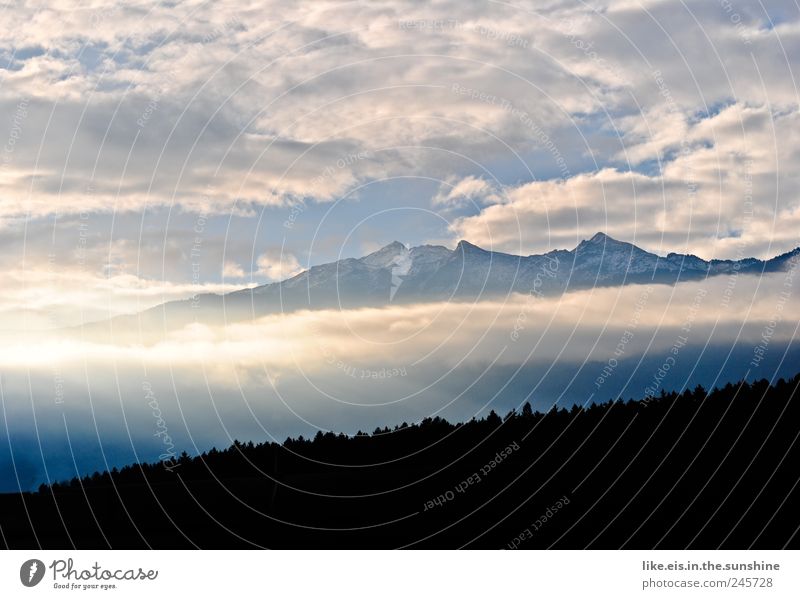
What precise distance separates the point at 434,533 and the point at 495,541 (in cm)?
322

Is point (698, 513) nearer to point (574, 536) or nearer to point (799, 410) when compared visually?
point (574, 536)

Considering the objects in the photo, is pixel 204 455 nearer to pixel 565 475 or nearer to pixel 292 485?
pixel 292 485

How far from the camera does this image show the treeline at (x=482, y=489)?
50.1m

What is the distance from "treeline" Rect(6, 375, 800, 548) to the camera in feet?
164

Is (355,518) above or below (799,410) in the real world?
below

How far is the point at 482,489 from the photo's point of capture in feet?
187

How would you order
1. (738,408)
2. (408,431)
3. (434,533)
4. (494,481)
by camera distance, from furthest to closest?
(738,408) < (408,431) < (494,481) < (434,533)

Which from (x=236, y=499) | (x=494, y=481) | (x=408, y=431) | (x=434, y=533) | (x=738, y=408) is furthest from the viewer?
(x=738, y=408)

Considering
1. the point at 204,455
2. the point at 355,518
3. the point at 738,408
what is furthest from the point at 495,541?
the point at 738,408

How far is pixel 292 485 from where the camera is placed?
181ft

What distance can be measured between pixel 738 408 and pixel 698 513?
15821mm

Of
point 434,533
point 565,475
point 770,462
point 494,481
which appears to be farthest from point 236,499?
point 770,462

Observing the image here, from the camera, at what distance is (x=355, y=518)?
2037 inches

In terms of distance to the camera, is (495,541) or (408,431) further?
(408,431)
